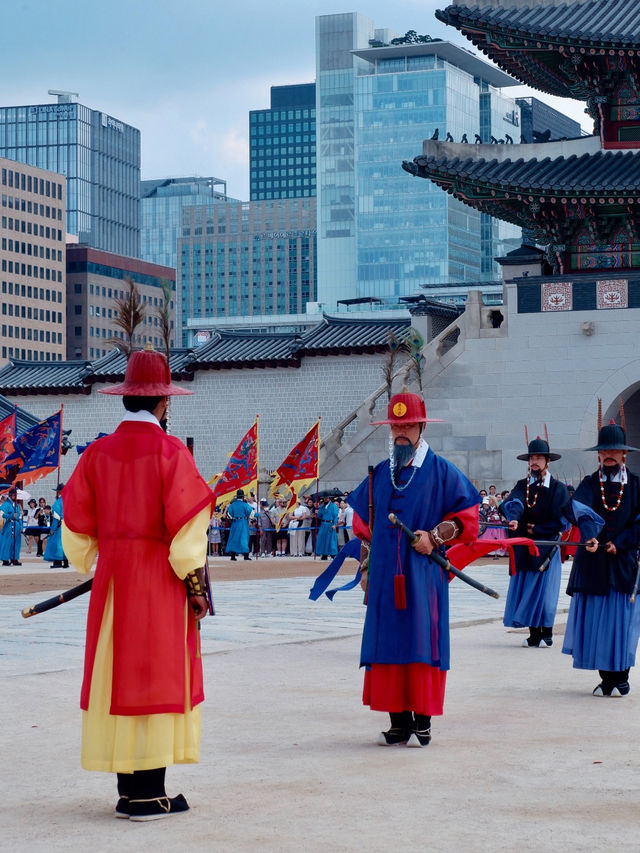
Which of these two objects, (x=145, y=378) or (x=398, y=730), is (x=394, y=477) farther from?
(x=145, y=378)

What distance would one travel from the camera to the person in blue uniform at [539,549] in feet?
38.3

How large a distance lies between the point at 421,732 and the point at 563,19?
25775mm

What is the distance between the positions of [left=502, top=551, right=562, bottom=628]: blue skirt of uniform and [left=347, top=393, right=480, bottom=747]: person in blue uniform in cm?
426

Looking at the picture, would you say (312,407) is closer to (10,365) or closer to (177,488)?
(10,365)

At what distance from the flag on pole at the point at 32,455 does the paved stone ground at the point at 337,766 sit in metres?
14.3

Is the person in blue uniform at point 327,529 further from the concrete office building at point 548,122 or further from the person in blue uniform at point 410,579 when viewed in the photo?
the concrete office building at point 548,122

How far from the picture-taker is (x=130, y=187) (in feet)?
594

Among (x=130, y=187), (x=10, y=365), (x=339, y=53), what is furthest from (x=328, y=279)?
(x=10, y=365)

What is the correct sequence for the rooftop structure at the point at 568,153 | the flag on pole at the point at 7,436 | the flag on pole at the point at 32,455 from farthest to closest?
the rooftop structure at the point at 568,153 → the flag on pole at the point at 7,436 → the flag on pole at the point at 32,455

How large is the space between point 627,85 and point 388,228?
10269 centimetres

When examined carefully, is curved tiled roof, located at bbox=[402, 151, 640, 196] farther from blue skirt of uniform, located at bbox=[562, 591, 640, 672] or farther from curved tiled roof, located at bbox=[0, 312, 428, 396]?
blue skirt of uniform, located at bbox=[562, 591, 640, 672]

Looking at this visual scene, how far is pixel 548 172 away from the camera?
99.2 feet

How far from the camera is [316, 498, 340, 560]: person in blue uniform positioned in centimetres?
2791

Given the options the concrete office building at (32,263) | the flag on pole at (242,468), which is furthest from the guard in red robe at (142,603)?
the concrete office building at (32,263)
